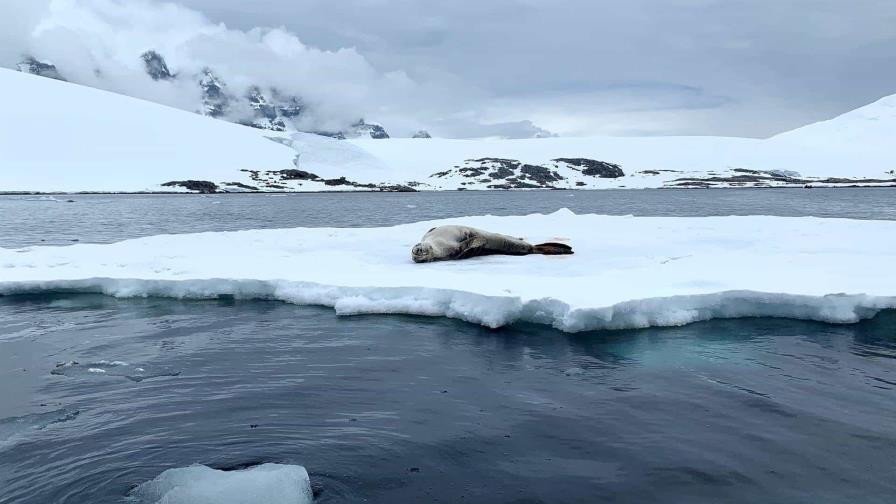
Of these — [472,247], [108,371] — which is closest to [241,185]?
[472,247]

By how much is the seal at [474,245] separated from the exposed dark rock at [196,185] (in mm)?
58681

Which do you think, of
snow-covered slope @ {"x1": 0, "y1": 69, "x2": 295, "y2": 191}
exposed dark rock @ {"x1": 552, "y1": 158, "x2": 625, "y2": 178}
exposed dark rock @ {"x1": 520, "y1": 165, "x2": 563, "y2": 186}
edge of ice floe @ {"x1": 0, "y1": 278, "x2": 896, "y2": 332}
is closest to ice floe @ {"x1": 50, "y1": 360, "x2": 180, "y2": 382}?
edge of ice floe @ {"x1": 0, "y1": 278, "x2": 896, "y2": 332}

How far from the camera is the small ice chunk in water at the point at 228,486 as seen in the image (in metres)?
4.39

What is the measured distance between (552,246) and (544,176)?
9179cm

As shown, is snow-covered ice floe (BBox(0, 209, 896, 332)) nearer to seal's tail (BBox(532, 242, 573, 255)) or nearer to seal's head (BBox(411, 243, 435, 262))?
seal's head (BBox(411, 243, 435, 262))

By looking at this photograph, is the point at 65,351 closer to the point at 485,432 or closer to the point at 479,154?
the point at 485,432

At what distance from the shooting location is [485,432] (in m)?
5.62

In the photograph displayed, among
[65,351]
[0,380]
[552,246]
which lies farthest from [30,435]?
[552,246]

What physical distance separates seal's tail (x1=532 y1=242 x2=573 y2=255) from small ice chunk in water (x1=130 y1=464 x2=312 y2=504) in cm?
982

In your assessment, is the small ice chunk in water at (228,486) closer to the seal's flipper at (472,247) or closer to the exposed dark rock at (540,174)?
the seal's flipper at (472,247)

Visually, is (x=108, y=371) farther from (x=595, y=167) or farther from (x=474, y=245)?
(x=595, y=167)

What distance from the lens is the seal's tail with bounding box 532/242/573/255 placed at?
45.7ft

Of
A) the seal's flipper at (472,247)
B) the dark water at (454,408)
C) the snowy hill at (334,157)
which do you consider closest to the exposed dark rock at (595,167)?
the snowy hill at (334,157)

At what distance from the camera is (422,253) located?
12.9 meters
